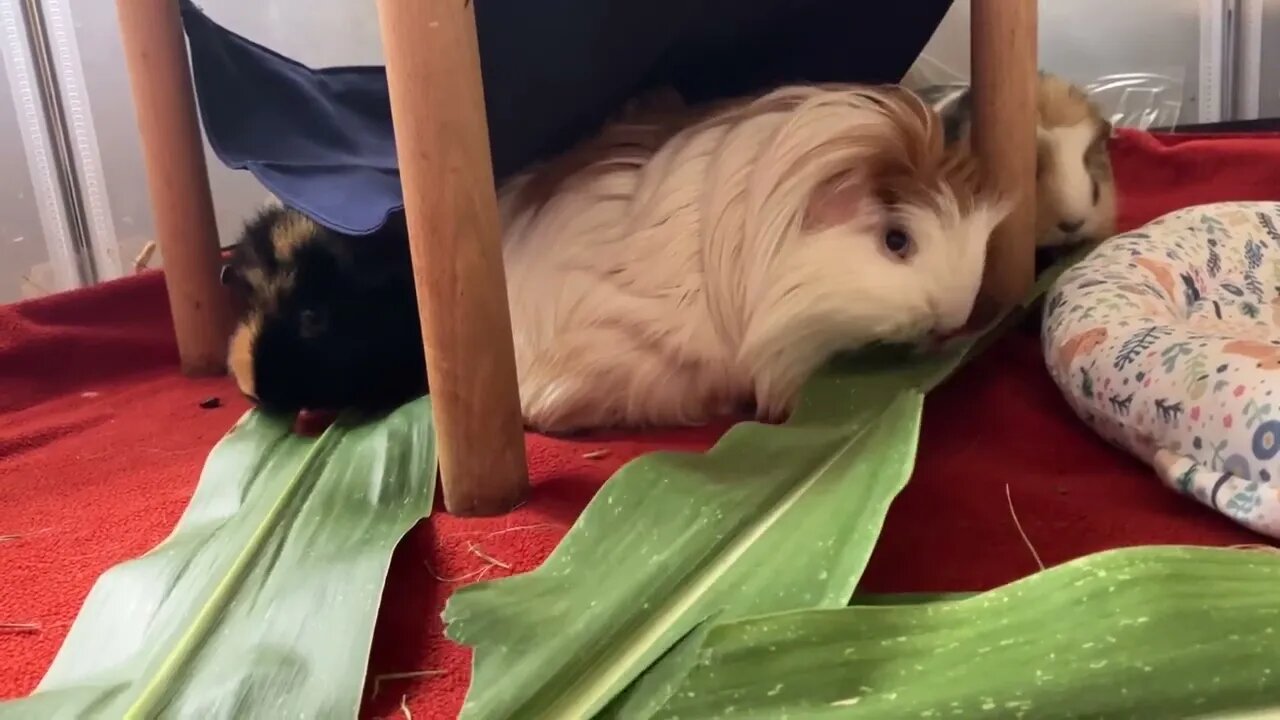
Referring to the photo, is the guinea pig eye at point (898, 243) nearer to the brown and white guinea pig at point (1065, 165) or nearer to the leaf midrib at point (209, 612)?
the brown and white guinea pig at point (1065, 165)

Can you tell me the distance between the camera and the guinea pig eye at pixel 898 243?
84 cm

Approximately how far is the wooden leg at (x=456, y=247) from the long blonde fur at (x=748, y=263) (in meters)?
0.16

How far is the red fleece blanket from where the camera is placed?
60 centimetres

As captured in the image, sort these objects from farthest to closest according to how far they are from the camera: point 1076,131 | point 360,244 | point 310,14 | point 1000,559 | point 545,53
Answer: point 310,14 → point 1076,131 → point 360,244 → point 545,53 → point 1000,559

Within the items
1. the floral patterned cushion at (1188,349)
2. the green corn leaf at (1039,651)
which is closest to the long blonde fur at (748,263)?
the floral patterned cushion at (1188,349)

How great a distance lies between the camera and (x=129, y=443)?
3.16ft

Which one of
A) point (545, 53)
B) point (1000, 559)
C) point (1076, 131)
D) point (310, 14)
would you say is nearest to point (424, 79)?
point (545, 53)

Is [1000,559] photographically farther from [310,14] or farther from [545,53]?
[310,14]

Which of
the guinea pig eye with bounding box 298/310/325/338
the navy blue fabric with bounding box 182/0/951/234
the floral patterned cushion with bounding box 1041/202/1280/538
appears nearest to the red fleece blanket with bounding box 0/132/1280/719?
the floral patterned cushion with bounding box 1041/202/1280/538

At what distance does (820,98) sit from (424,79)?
1.21 ft

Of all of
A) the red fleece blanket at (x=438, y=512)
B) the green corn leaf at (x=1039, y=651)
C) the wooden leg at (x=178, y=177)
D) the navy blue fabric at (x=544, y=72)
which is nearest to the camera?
the green corn leaf at (x=1039, y=651)

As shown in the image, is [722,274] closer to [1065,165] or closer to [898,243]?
[898,243]

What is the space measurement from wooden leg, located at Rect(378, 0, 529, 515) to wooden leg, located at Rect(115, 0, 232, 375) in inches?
22.0

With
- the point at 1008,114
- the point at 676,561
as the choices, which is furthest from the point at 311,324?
the point at 1008,114
